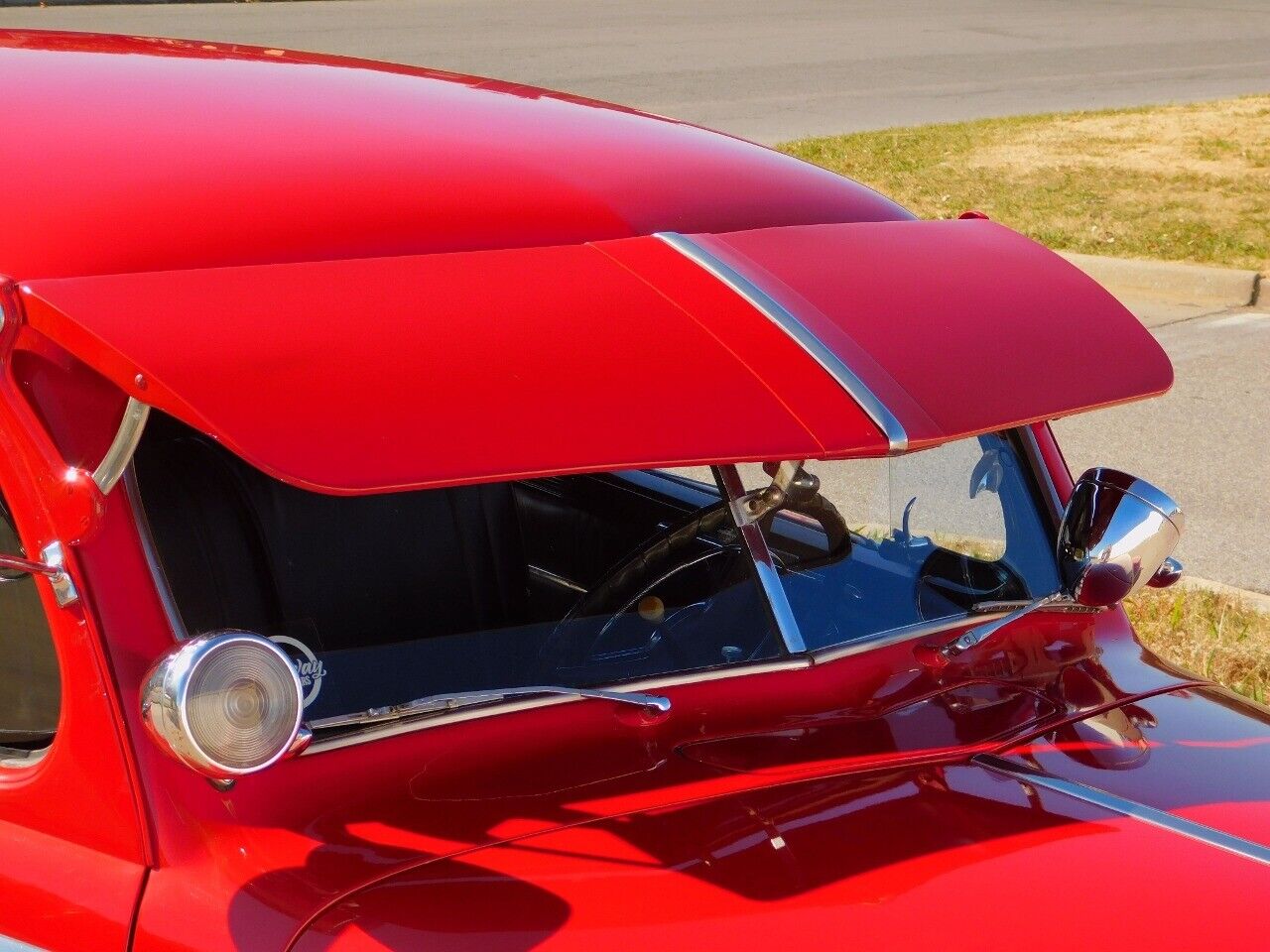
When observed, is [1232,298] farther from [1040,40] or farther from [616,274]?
[1040,40]

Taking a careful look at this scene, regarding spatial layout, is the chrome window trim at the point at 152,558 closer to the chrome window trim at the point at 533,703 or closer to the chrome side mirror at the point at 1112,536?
the chrome window trim at the point at 533,703

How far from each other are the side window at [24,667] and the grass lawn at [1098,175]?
8.47 meters

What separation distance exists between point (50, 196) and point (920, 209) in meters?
8.87

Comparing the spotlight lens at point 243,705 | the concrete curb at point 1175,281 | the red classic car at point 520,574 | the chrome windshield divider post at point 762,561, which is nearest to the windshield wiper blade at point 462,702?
the red classic car at point 520,574

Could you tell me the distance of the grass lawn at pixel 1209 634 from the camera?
3963mm

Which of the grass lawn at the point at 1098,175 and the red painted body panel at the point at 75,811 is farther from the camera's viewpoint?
the grass lawn at the point at 1098,175

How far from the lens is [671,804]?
67.6 inches

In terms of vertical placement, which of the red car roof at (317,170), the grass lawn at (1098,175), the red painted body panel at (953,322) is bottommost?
the grass lawn at (1098,175)

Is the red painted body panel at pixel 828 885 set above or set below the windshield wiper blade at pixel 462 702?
below

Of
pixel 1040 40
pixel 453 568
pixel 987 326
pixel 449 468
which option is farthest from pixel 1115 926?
pixel 1040 40

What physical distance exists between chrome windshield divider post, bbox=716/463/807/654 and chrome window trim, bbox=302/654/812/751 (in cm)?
4

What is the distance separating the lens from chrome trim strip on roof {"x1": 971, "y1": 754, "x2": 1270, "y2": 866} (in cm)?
172

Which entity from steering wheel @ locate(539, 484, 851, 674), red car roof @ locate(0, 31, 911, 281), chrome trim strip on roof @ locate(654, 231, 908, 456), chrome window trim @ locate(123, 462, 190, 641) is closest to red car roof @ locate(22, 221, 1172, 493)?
chrome trim strip on roof @ locate(654, 231, 908, 456)

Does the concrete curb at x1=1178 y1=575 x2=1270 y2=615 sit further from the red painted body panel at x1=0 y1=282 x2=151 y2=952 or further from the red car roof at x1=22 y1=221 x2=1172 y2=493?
the red painted body panel at x1=0 y1=282 x2=151 y2=952
